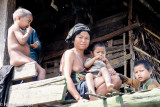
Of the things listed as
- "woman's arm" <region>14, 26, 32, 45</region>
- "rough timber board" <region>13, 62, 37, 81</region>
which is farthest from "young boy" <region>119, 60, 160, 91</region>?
"woman's arm" <region>14, 26, 32, 45</region>

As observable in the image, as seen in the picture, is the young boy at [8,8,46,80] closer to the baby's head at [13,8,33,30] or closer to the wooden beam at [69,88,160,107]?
the baby's head at [13,8,33,30]

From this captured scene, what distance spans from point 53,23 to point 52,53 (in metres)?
0.66

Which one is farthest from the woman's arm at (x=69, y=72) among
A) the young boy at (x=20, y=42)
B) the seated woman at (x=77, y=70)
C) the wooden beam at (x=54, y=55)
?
the wooden beam at (x=54, y=55)

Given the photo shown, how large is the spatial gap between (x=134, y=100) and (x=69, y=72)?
1.19 meters

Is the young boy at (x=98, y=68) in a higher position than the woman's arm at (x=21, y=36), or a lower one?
lower

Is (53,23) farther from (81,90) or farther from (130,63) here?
(81,90)

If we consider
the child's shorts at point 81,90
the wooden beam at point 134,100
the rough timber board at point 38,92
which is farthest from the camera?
the child's shorts at point 81,90

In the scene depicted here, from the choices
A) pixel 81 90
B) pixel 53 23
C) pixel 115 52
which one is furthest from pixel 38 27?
pixel 81 90

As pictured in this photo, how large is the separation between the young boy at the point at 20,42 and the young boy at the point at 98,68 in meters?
0.68

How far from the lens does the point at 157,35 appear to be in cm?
742

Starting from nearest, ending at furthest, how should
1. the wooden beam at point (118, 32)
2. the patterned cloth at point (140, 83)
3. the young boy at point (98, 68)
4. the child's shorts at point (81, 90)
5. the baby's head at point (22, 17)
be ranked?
the young boy at point (98, 68)
the child's shorts at point (81, 90)
the patterned cloth at point (140, 83)
the baby's head at point (22, 17)
the wooden beam at point (118, 32)

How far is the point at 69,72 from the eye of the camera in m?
4.54

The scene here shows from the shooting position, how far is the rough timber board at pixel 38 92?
409cm

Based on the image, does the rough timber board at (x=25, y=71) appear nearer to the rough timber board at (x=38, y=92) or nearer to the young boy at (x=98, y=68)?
the rough timber board at (x=38, y=92)
